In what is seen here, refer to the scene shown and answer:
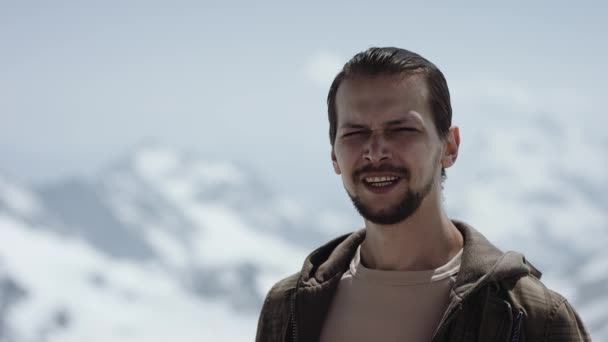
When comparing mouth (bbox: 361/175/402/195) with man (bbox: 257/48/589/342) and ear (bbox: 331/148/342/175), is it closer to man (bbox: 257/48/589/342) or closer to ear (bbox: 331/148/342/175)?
man (bbox: 257/48/589/342)

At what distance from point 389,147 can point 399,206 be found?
1.40 ft

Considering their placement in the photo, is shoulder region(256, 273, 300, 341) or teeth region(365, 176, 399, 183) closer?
teeth region(365, 176, 399, 183)

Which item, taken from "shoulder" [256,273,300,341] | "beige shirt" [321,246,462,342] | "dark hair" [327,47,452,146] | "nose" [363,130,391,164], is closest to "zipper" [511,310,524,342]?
"beige shirt" [321,246,462,342]

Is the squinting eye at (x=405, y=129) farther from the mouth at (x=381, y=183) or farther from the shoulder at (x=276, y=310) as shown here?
the shoulder at (x=276, y=310)

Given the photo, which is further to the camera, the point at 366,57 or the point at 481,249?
the point at 366,57

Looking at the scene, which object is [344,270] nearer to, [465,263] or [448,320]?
[465,263]

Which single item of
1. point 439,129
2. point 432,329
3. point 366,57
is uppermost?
point 366,57

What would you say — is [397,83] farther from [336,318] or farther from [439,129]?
[336,318]

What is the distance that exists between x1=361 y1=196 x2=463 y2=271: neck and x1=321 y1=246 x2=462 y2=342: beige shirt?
9cm

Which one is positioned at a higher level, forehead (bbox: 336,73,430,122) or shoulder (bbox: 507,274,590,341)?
forehead (bbox: 336,73,430,122)

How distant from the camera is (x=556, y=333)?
4.85m

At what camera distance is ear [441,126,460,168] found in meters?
5.80

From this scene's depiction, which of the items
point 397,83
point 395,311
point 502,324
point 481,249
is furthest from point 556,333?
point 397,83

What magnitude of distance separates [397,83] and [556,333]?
6.70ft
